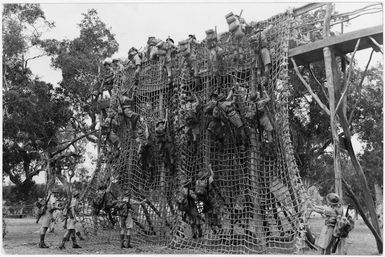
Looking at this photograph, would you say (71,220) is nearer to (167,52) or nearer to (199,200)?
(199,200)

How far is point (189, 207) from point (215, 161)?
1.17m

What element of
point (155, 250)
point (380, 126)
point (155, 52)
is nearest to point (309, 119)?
point (380, 126)

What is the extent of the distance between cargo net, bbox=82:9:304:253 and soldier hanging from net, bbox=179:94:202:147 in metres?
0.03

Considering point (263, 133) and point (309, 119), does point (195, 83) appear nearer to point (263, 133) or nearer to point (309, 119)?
point (263, 133)

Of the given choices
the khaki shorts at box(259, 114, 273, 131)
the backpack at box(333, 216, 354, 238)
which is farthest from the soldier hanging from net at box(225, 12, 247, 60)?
the backpack at box(333, 216, 354, 238)

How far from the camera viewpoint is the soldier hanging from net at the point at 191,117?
9.17 metres

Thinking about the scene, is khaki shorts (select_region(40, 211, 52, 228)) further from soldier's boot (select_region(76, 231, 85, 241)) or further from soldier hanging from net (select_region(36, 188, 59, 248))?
soldier's boot (select_region(76, 231, 85, 241))

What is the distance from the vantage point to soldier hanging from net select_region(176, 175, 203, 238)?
8.45 m

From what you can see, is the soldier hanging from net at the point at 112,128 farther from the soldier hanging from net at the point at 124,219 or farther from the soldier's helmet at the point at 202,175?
the soldier's helmet at the point at 202,175

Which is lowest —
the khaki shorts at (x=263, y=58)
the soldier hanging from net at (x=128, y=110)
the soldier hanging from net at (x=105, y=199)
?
the soldier hanging from net at (x=105, y=199)

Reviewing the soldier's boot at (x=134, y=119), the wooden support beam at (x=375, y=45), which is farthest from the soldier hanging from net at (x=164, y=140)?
the wooden support beam at (x=375, y=45)

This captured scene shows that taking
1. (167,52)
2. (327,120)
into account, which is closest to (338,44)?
(167,52)

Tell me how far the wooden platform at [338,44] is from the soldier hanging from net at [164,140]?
9.92 feet

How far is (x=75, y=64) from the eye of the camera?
14.8 meters
